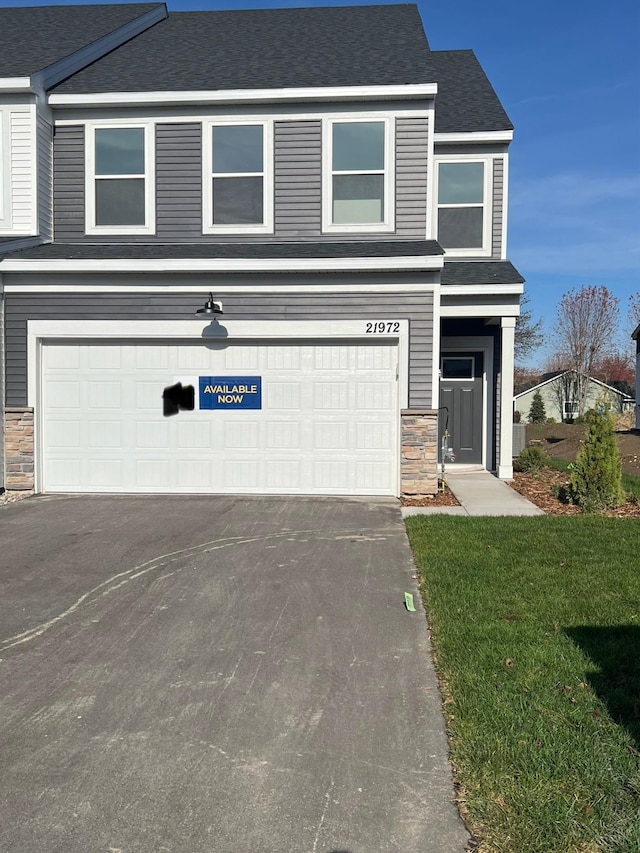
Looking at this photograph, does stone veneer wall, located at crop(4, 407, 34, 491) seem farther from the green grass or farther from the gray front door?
the gray front door

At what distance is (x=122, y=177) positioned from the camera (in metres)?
11.7

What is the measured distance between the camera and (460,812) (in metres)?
3.03

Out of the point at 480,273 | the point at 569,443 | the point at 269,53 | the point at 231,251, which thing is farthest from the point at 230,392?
the point at 569,443

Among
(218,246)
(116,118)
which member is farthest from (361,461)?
(116,118)

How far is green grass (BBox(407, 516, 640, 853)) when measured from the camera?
2924 millimetres

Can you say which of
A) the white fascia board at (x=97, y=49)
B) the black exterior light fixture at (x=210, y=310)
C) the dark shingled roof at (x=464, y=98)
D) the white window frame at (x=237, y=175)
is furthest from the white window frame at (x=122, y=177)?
the dark shingled roof at (x=464, y=98)

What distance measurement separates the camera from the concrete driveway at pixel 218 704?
9.77 ft

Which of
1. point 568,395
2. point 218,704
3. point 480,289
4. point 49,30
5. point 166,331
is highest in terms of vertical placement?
point 49,30

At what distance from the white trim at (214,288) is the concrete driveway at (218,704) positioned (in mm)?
4511

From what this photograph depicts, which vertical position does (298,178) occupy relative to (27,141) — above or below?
below

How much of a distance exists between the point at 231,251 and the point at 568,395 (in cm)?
3898

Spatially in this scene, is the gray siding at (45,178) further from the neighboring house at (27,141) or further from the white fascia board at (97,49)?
the white fascia board at (97,49)

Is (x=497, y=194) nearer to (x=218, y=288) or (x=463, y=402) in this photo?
(x=463, y=402)

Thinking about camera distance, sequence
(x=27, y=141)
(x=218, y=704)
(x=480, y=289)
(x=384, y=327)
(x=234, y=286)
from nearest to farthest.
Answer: (x=218, y=704) → (x=384, y=327) → (x=234, y=286) → (x=27, y=141) → (x=480, y=289)
